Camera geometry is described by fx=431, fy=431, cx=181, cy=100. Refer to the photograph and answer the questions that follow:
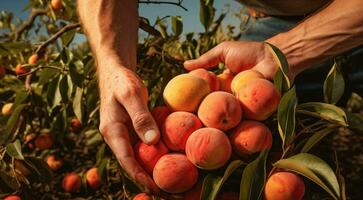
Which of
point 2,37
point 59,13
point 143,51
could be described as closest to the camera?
point 143,51

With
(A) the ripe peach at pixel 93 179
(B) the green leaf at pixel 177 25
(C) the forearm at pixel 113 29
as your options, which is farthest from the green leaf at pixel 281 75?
(A) the ripe peach at pixel 93 179

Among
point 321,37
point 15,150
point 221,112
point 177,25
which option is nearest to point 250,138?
point 221,112

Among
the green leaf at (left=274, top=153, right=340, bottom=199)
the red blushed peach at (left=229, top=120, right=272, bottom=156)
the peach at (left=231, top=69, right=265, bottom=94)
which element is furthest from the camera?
the peach at (left=231, top=69, right=265, bottom=94)

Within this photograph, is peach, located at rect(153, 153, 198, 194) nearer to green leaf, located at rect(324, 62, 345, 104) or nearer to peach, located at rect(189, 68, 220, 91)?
peach, located at rect(189, 68, 220, 91)

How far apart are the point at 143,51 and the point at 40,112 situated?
0.53 metres

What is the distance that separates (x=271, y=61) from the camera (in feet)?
3.20

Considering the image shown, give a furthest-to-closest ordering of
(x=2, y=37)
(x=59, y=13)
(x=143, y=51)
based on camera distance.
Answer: (x=2, y=37), (x=59, y=13), (x=143, y=51)

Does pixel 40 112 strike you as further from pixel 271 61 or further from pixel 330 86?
pixel 330 86

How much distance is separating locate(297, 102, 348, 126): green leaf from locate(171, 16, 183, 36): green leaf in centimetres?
113

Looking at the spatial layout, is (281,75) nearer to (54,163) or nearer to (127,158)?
(127,158)

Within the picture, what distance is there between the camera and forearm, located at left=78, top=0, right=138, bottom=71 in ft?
3.55

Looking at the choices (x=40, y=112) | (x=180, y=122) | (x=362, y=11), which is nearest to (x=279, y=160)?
(x=180, y=122)

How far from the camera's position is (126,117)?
0.93m

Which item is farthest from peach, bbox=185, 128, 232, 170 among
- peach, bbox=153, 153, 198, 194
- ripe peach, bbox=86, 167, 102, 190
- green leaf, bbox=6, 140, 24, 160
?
ripe peach, bbox=86, 167, 102, 190
